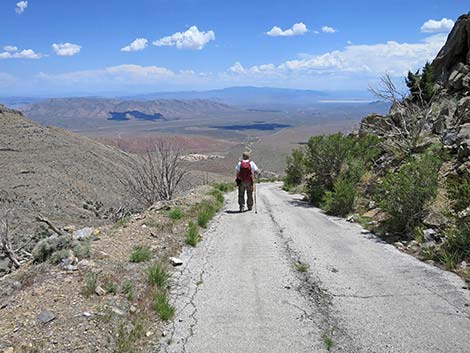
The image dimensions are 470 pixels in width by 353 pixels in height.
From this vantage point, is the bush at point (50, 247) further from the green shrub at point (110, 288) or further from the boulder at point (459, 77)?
the boulder at point (459, 77)

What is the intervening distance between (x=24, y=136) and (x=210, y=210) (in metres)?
50.0

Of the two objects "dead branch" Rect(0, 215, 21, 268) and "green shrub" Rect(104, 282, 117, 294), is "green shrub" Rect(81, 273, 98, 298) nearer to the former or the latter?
"green shrub" Rect(104, 282, 117, 294)

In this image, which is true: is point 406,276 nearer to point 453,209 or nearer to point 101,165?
point 453,209

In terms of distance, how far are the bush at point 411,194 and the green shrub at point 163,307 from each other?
216 inches

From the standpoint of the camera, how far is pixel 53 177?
141 feet

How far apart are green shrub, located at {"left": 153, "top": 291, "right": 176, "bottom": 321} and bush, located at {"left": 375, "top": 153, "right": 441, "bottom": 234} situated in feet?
18.0

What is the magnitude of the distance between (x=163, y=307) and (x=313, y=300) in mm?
1912

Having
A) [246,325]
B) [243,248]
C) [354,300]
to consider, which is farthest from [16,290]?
[354,300]

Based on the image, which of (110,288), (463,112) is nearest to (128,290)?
(110,288)

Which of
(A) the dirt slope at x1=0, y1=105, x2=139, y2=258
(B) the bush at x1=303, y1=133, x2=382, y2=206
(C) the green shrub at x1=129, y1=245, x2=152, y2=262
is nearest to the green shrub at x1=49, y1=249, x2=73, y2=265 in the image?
(C) the green shrub at x1=129, y1=245, x2=152, y2=262

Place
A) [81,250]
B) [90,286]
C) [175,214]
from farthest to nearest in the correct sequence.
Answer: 1. [175,214]
2. [81,250]
3. [90,286]

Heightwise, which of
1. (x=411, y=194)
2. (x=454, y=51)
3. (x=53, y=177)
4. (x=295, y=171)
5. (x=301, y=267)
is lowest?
(x=53, y=177)

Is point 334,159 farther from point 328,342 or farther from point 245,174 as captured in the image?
point 328,342

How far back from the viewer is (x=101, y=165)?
51969 millimetres
